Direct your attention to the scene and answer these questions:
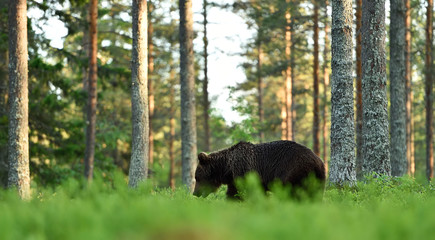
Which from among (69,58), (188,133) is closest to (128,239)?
(188,133)

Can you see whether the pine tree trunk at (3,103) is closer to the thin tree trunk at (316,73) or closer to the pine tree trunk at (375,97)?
the pine tree trunk at (375,97)

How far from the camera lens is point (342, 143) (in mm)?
12703

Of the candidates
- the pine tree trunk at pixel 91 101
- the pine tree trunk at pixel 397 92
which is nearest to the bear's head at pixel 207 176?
the pine tree trunk at pixel 397 92

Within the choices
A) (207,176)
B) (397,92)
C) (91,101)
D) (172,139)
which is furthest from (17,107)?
(172,139)

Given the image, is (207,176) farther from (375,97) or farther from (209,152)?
(209,152)

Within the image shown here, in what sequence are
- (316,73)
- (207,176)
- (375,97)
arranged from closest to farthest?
(207,176) < (375,97) < (316,73)

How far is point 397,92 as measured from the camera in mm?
20625

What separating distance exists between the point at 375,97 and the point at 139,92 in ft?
23.5

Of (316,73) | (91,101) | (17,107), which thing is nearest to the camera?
(17,107)

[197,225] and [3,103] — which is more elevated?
[3,103]

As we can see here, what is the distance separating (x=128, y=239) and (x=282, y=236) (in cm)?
112

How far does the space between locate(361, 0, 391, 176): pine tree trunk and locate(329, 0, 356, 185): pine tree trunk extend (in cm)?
152

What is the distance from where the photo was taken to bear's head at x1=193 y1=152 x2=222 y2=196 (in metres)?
11.1

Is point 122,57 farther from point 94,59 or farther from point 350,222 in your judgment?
point 350,222
